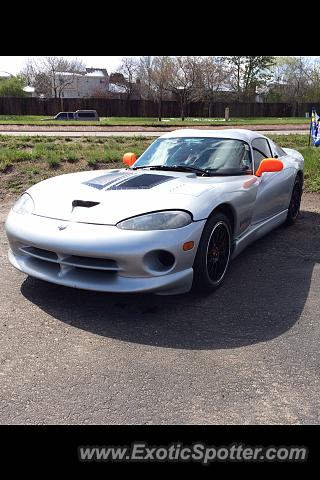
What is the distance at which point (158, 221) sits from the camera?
2887 millimetres

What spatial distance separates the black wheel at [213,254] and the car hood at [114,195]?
0.26 m

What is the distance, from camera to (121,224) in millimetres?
2859

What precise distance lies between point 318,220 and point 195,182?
288cm

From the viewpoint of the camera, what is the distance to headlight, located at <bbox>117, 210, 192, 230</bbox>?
285cm

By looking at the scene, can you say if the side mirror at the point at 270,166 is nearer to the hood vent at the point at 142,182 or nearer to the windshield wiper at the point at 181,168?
the windshield wiper at the point at 181,168

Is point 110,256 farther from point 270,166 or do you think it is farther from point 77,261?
point 270,166

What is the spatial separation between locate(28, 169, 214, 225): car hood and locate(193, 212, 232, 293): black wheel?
265 millimetres

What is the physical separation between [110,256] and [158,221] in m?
0.43

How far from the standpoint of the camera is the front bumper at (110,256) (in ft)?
9.07

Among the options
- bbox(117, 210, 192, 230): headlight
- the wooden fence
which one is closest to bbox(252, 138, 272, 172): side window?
bbox(117, 210, 192, 230): headlight

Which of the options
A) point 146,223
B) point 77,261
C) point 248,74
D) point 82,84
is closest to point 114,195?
point 146,223

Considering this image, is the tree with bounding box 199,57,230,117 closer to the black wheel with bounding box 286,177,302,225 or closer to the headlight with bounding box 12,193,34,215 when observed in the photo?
the black wheel with bounding box 286,177,302,225

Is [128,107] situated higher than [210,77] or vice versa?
[210,77]

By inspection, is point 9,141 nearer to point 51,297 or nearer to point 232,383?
point 51,297
